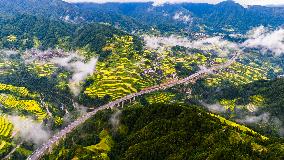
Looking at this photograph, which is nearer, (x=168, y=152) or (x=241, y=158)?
(x=241, y=158)

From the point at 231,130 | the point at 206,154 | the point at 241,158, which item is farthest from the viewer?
the point at 231,130

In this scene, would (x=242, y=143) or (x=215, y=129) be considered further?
(x=215, y=129)

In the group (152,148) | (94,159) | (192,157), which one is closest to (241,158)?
(192,157)

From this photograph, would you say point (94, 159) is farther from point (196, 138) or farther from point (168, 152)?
point (196, 138)

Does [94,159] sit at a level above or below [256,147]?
→ below

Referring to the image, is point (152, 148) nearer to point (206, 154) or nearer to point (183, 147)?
point (183, 147)

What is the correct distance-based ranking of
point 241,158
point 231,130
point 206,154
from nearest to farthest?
point 241,158 → point 206,154 → point 231,130

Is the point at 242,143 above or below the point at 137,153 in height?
above

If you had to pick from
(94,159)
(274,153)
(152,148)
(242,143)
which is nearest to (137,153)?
(152,148)

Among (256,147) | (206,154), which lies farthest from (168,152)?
(256,147)
